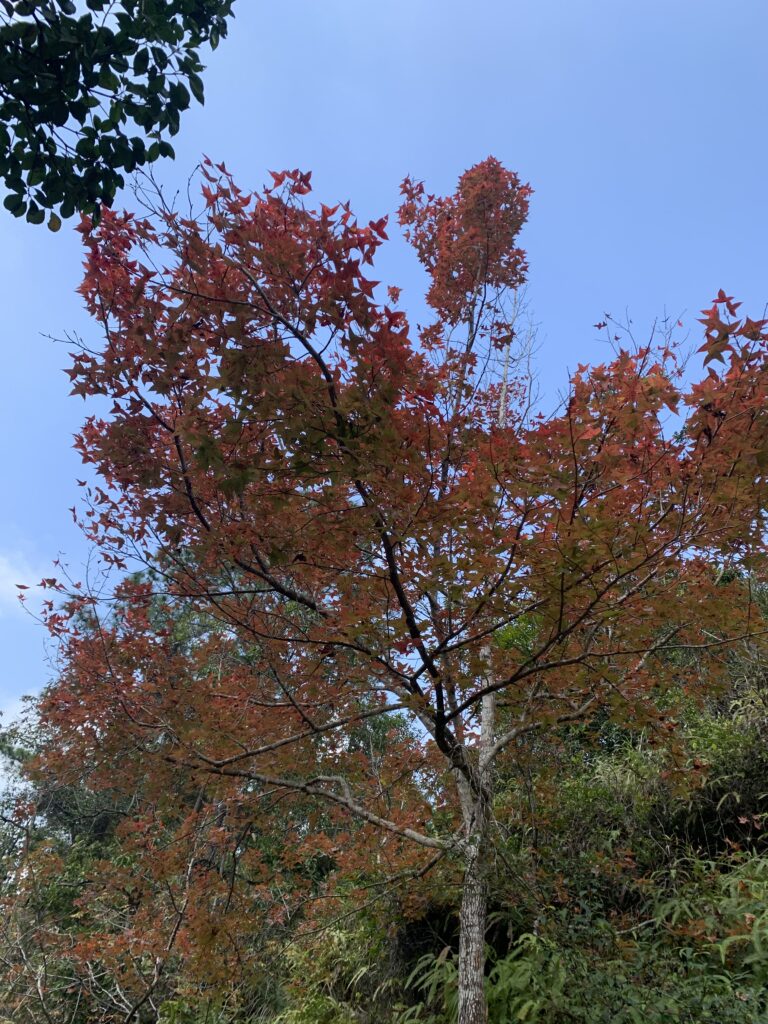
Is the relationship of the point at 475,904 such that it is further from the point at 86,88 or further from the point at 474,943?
the point at 86,88

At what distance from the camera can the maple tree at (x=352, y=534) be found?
8.34 feet

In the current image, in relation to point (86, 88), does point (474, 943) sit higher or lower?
lower

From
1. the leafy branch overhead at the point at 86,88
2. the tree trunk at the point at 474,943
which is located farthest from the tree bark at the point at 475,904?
the leafy branch overhead at the point at 86,88

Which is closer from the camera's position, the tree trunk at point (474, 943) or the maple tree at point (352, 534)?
the maple tree at point (352, 534)

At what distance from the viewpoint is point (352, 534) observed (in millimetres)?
3008

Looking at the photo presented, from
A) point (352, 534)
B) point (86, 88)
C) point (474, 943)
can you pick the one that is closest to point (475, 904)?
point (474, 943)

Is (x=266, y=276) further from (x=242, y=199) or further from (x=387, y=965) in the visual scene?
(x=387, y=965)

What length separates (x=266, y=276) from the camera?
2.68 m

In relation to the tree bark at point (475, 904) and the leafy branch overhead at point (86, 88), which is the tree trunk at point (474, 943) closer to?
the tree bark at point (475, 904)

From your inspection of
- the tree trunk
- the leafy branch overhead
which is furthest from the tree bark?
the leafy branch overhead

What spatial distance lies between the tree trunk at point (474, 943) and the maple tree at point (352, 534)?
0.02 metres

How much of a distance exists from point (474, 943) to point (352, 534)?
3.02m

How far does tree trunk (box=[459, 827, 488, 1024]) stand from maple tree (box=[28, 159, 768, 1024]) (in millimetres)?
16

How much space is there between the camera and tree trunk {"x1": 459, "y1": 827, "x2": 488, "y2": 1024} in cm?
370
